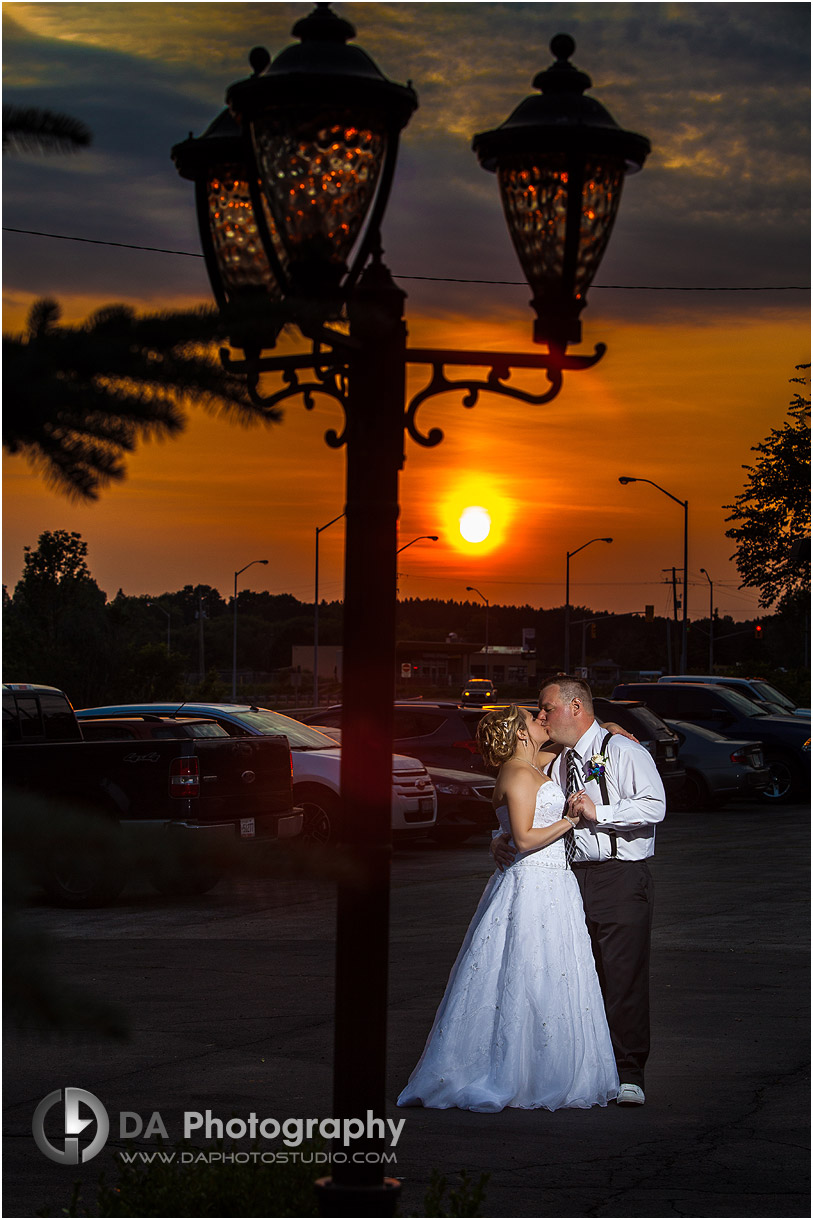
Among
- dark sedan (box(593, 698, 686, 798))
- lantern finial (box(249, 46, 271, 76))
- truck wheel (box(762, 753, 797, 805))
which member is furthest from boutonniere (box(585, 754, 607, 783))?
truck wheel (box(762, 753, 797, 805))

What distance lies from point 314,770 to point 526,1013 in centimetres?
1000

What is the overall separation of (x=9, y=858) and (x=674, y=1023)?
283 inches

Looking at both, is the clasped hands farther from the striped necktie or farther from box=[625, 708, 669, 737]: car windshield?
box=[625, 708, 669, 737]: car windshield

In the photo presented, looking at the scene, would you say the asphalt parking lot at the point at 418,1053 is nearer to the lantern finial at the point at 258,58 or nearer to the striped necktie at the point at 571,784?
the striped necktie at the point at 571,784

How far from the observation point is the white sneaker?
6.45 meters

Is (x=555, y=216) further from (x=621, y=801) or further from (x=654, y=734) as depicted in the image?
(x=654, y=734)

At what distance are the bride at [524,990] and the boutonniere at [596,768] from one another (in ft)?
0.58

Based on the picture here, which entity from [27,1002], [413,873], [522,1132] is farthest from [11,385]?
[413,873]

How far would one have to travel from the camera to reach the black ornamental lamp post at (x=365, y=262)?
354 centimetres

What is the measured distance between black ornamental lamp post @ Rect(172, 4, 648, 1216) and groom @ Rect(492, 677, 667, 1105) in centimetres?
280

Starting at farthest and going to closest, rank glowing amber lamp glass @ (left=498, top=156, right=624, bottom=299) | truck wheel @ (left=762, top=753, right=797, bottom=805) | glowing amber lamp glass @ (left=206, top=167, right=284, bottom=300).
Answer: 1. truck wheel @ (left=762, top=753, right=797, bottom=805)
2. glowing amber lamp glass @ (left=206, top=167, right=284, bottom=300)
3. glowing amber lamp glass @ (left=498, top=156, right=624, bottom=299)

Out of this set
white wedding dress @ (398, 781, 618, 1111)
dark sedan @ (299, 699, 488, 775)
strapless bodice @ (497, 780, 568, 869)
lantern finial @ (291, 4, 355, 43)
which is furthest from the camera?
dark sedan @ (299, 699, 488, 775)

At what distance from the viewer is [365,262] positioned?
154 inches

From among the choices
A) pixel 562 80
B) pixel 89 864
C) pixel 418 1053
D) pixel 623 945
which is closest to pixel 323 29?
pixel 562 80
